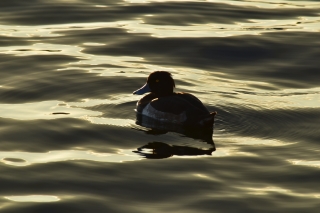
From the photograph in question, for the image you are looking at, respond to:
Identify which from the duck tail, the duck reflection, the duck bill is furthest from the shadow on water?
the duck bill

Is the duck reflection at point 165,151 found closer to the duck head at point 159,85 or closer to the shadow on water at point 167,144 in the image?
the shadow on water at point 167,144

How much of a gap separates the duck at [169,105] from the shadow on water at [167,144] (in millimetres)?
99

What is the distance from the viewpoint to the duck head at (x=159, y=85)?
45.3 feet

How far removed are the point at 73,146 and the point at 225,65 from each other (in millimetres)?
5950

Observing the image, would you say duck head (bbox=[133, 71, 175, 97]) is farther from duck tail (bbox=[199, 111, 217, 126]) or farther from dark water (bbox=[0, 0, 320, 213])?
duck tail (bbox=[199, 111, 217, 126])

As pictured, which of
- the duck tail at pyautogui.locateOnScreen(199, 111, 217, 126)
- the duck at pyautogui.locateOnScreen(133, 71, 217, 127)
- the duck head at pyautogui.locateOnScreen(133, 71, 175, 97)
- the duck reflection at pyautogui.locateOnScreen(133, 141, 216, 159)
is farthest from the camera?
the duck head at pyautogui.locateOnScreen(133, 71, 175, 97)

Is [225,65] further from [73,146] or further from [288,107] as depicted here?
[73,146]

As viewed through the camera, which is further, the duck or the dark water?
the duck

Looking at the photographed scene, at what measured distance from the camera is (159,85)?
45.5 ft

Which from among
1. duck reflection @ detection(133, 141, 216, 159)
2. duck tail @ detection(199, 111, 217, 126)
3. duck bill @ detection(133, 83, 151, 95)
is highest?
duck bill @ detection(133, 83, 151, 95)

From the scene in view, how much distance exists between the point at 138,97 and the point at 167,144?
2.95m

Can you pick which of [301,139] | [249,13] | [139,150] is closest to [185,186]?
[139,150]

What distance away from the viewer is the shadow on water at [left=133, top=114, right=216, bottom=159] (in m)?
11.5

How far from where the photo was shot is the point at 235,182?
10391 millimetres
